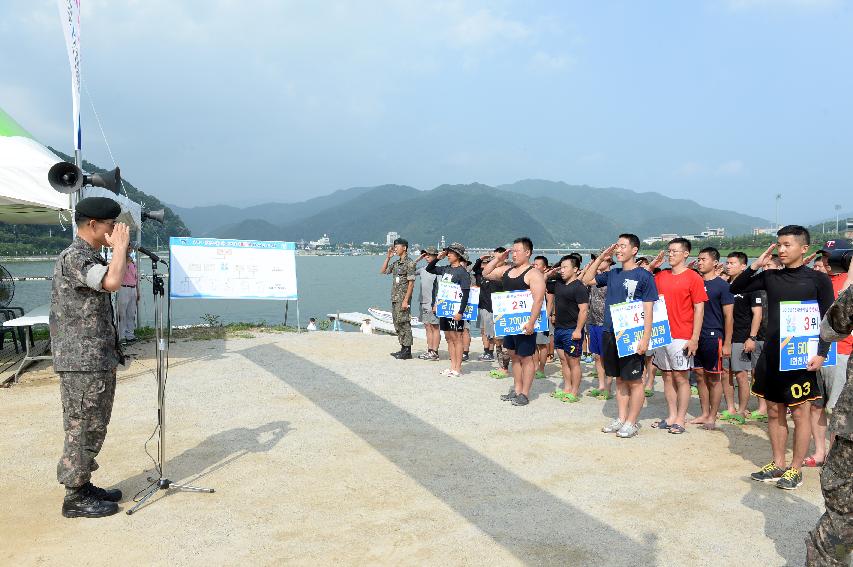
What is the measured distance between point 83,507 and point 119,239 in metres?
1.89

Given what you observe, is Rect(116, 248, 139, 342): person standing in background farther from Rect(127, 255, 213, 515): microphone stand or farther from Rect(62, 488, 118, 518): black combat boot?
Rect(62, 488, 118, 518): black combat boot

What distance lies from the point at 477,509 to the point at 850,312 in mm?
2636

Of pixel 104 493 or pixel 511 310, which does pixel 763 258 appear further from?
pixel 104 493

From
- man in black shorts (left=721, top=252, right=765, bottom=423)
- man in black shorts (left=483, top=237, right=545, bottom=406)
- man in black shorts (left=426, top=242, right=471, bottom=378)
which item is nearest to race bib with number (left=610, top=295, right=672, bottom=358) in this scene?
man in black shorts (left=483, top=237, right=545, bottom=406)

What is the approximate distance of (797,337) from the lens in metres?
4.36

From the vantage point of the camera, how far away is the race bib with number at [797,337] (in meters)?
4.35

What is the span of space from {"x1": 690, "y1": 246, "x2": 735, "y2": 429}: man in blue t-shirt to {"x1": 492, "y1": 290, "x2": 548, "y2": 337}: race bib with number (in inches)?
75.7

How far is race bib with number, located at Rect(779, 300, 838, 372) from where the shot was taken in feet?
14.3

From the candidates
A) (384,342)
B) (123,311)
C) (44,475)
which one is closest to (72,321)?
(44,475)

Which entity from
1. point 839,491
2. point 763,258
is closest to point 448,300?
point 763,258

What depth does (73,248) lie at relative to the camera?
378 cm

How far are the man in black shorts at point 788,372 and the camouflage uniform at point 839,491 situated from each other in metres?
1.84

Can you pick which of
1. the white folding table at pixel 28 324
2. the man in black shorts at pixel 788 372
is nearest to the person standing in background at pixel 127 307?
the white folding table at pixel 28 324

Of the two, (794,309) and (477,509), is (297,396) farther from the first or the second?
(794,309)
